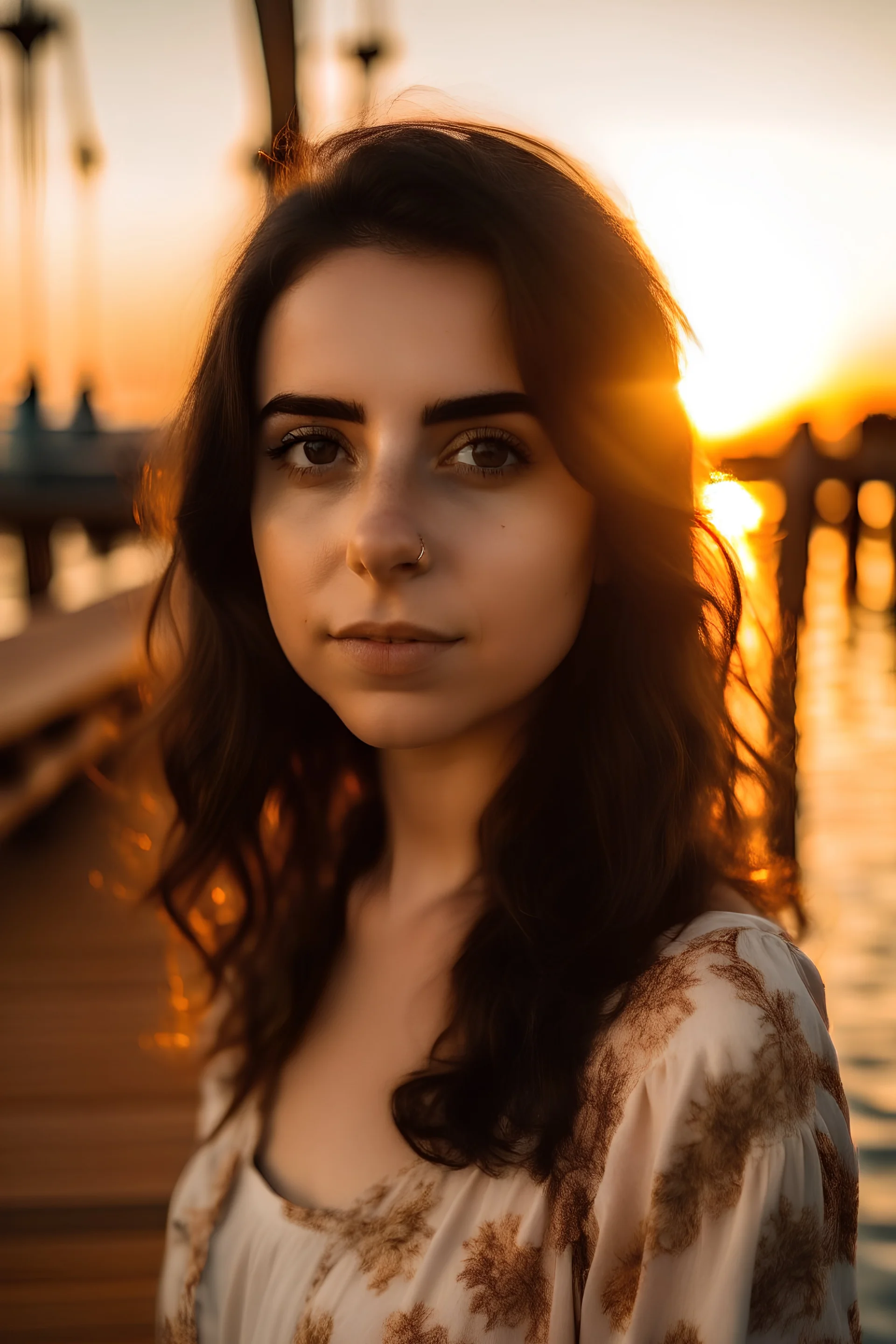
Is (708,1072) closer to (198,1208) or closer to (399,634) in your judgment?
(399,634)

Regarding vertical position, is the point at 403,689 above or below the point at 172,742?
above

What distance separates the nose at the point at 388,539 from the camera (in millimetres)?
1099

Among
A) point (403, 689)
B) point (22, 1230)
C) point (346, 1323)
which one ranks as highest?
point (403, 689)

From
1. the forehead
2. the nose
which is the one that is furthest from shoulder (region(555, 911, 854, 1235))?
the forehead

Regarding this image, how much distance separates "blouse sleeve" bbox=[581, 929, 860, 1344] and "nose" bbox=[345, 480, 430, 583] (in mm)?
446

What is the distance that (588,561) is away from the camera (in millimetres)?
1195

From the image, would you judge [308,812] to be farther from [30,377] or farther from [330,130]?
[30,377]

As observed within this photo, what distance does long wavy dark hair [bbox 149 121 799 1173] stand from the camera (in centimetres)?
113

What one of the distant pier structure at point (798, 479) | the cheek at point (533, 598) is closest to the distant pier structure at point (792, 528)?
the distant pier structure at point (798, 479)

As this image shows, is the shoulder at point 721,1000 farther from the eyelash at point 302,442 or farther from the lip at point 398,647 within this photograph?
the eyelash at point 302,442

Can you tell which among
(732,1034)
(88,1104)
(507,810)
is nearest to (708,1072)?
(732,1034)

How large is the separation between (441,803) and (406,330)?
1.74 ft

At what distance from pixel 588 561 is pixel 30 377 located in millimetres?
20421

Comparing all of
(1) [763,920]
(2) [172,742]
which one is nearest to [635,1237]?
(1) [763,920]
